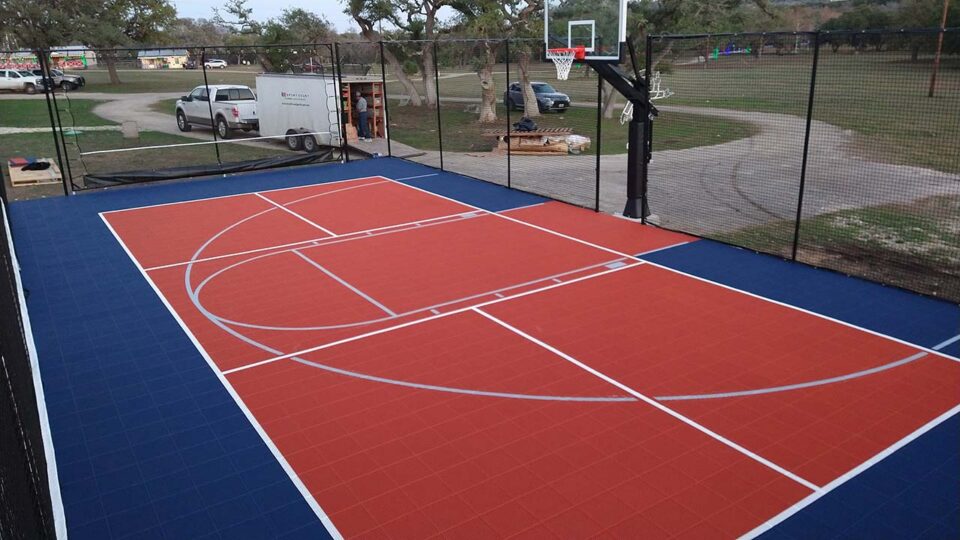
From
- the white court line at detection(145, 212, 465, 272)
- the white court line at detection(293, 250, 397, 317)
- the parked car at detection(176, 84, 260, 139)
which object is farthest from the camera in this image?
the parked car at detection(176, 84, 260, 139)

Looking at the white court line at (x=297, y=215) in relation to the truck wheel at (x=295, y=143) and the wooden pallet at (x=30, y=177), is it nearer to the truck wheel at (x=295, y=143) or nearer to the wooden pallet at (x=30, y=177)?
the wooden pallet at (x=30, y=177)

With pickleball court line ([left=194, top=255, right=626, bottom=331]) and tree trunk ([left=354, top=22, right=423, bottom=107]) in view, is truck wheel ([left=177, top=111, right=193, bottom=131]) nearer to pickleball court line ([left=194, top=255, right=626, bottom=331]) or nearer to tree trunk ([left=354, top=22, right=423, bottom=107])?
tree trunk ([left=354, top=22, right=423, bottom=107])

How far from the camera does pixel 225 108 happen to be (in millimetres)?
24047

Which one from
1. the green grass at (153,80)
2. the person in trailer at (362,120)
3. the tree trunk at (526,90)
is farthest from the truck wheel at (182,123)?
the green grass at (153,80)

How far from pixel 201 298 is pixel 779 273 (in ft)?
26.0

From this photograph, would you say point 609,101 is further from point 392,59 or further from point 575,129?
point 392,59

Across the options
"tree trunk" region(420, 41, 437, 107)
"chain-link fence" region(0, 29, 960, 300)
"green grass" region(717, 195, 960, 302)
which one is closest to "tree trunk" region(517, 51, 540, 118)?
"chain-link fence" region(0, 29, 960, 300)

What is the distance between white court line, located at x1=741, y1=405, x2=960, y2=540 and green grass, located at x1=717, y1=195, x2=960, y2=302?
11.7 feet

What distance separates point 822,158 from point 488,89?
1278 cm

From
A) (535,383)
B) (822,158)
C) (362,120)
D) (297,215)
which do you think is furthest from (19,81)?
(535,383)

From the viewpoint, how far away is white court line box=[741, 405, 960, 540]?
5014mm

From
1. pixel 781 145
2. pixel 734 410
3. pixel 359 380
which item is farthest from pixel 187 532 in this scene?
pixel 781 145

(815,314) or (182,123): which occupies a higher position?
(182,123)

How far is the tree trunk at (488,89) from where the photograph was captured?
27.0m
